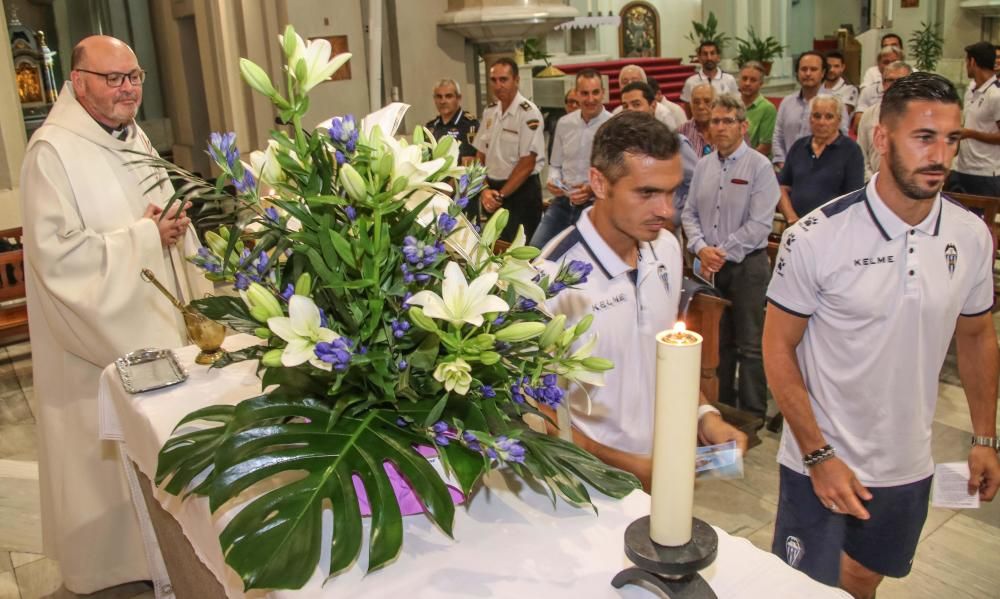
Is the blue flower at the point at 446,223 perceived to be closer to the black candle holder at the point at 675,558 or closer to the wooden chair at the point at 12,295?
the black candle holder at the point at 675,558

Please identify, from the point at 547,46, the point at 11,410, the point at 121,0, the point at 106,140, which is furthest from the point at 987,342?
the point at 547,46

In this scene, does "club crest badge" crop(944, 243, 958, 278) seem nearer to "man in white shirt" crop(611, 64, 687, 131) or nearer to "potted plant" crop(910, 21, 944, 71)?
"man in white shirt" crop(611, 64, 687, 131)

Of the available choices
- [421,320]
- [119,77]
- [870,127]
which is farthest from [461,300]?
[870,127]

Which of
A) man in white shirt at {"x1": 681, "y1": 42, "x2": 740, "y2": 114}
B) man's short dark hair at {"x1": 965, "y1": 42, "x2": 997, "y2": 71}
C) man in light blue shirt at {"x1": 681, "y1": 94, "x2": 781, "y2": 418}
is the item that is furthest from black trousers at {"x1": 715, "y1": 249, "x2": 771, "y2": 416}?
man in white shirt at {"x1": 681, "y1": 42, "x2": 740, "y2": 114}

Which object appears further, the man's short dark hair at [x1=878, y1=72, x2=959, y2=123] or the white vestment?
the white vestment

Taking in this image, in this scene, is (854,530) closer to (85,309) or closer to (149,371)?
(149,371)

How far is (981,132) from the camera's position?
679cm

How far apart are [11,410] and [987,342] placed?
5.26 meters

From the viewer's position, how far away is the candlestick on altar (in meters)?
1.02

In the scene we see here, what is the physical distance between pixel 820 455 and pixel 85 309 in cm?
240

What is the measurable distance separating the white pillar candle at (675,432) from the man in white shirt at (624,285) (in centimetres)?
110

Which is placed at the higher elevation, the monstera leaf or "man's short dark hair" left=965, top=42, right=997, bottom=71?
"man's short dark hair" left=965, top=42, right=997, bottom=71

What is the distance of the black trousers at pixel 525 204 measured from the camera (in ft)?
23.0

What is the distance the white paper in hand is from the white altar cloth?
1.14 m
